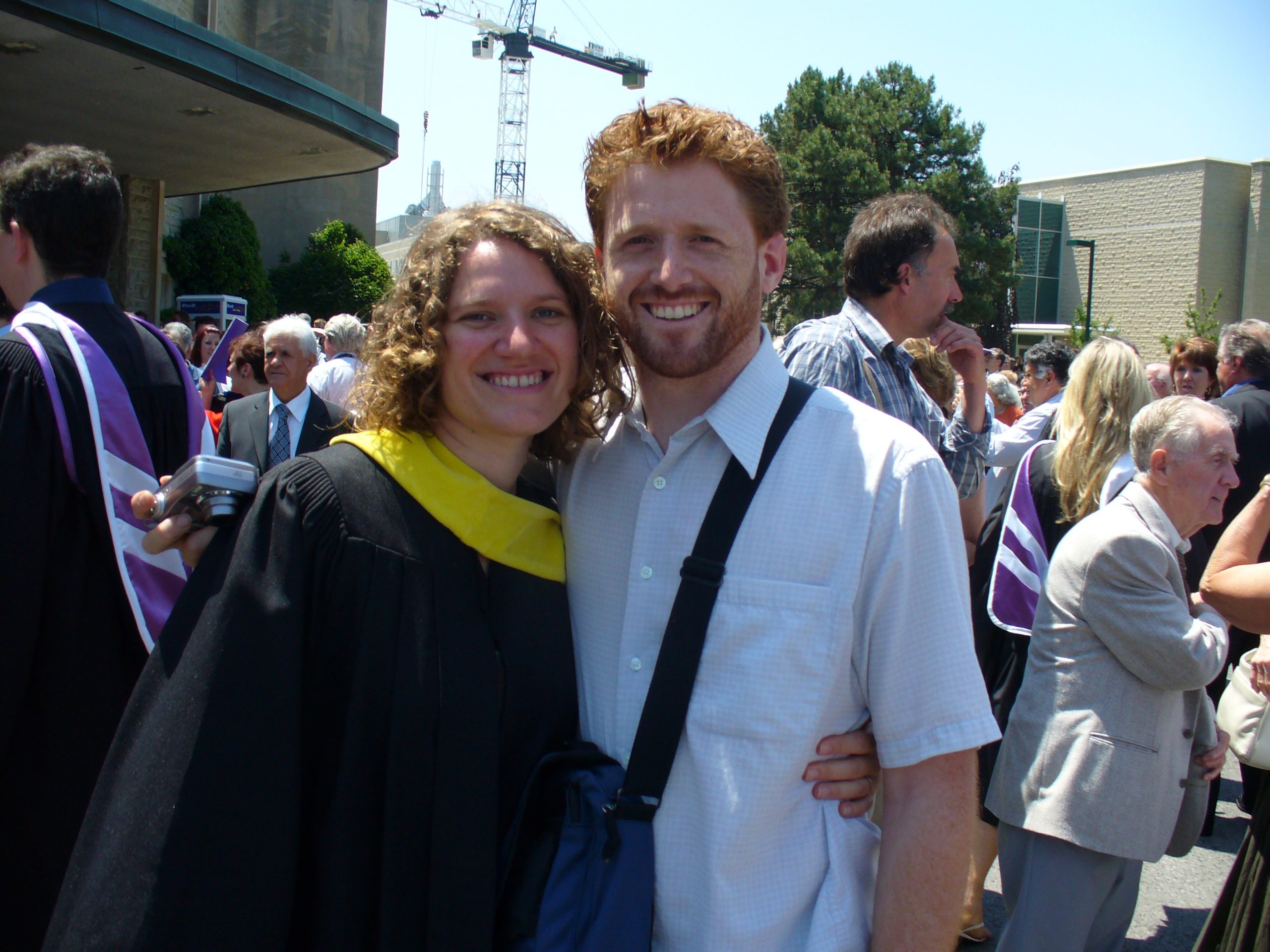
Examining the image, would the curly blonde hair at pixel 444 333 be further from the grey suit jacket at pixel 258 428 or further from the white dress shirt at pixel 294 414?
the white dress shirt at pixel 294 414

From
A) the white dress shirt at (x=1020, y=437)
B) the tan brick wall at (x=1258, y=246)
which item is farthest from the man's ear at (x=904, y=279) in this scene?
the tan brick wall at (x=1258, y=246)

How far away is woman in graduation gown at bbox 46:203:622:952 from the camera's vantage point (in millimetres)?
1370

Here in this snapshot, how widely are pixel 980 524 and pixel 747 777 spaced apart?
3752mm

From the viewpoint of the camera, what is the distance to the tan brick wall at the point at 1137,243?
37781mm

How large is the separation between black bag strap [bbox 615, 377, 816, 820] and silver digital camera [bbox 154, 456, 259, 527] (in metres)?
0.76

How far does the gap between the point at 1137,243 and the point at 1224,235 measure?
10.4ft

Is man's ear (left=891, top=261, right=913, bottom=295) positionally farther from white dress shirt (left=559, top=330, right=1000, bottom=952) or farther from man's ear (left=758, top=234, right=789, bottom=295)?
white dress shirt (left=559, top=330, right=1000, bottom=952)

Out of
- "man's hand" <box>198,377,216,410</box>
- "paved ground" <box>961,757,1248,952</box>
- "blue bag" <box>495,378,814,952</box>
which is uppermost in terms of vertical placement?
"man's hand" <box>198,377,216,410</box>

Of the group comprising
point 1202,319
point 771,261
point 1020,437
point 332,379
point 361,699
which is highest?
point 1202,319

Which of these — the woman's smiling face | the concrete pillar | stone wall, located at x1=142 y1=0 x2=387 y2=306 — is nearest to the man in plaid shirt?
the woman's smiling face

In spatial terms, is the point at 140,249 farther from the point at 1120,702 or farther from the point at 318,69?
the point at 1120,702

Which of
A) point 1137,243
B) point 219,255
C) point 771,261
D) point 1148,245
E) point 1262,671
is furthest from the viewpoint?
point 1137,243

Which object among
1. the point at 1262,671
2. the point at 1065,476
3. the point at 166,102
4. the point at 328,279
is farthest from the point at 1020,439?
the point at 328,279

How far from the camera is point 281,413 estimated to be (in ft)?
19.4
